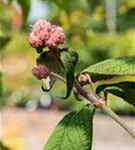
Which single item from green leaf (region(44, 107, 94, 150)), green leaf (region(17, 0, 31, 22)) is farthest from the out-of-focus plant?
green leaf (region(17, 0, 31, 22))

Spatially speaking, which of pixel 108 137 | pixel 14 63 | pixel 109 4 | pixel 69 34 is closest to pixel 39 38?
pixel 69 34

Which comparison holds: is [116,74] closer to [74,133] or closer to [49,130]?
[74,133]

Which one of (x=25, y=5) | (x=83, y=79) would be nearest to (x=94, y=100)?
(x=83, y=79)

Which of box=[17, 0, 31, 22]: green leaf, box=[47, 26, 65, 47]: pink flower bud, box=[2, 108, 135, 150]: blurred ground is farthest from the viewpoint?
box=[2, 108, 135, 150]: blurred ground

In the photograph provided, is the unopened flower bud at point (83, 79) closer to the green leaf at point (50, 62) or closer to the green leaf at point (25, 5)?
the green leaf at point (50, 62)

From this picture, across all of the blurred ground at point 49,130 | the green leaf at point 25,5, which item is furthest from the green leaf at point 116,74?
the blurred ground at point 49,130

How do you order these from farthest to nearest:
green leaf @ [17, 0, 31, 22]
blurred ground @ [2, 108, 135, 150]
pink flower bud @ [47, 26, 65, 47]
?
1. blurred ground @ [2, 108, 135, 150]
2. green leaf @ [17, 0, 31, 22]
3. pink flower bud @ [47, 26, 65, 47]

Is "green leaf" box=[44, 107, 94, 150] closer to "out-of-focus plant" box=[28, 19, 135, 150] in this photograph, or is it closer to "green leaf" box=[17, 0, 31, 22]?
"out-of-focus plant" box=[28, 19, 135, 150]

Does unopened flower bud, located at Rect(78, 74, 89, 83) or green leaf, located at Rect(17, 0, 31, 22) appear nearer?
unopened flower bud, located at Rect(78, 74, 89, 83)

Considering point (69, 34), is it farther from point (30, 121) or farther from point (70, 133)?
point (30, 121)

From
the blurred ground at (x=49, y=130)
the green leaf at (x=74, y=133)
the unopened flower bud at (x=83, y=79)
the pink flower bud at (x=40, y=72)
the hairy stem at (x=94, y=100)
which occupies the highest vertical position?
the pink flower bud at (x=40, y=72)
